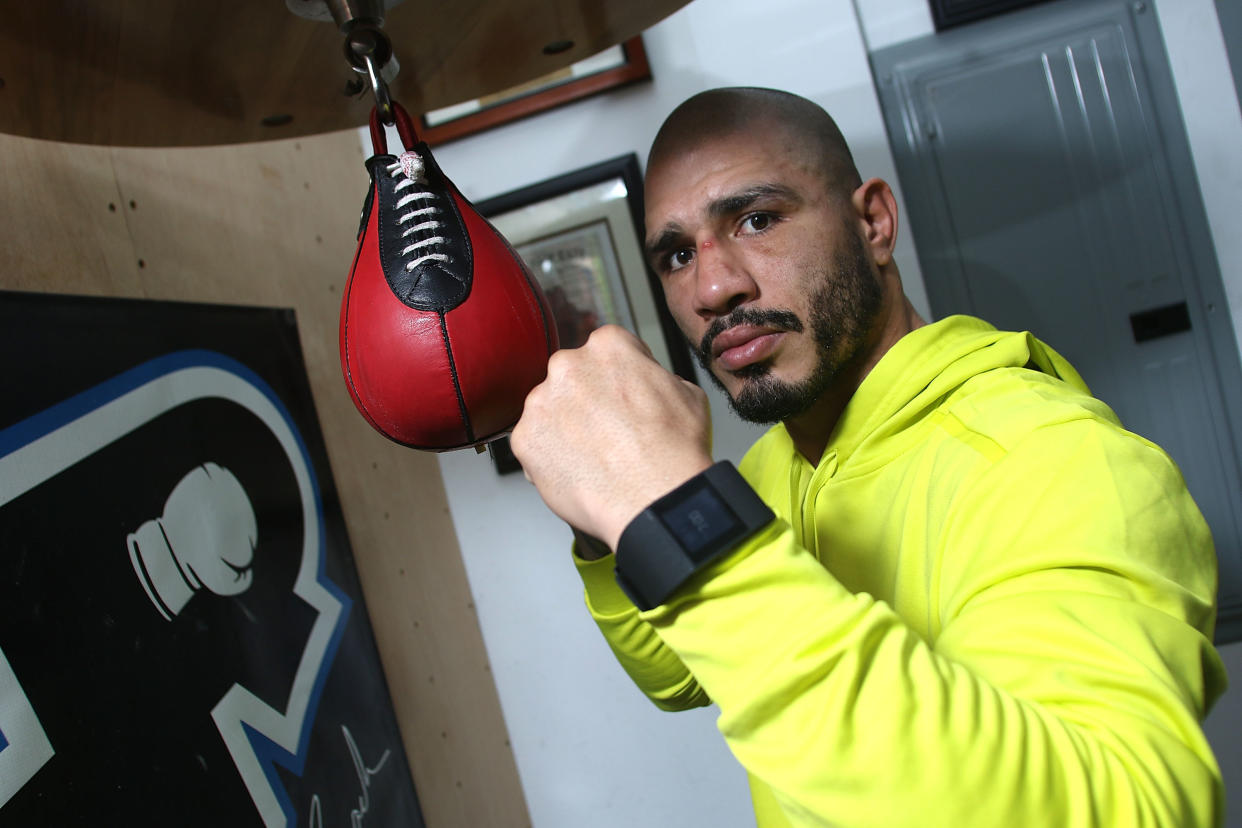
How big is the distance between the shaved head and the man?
0.92 feet

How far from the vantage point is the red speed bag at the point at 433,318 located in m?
0.63

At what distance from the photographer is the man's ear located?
3.25 feet

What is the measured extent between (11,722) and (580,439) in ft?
1.88

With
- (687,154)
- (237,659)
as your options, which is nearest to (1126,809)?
(687,154)

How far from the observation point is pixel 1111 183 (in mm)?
1376

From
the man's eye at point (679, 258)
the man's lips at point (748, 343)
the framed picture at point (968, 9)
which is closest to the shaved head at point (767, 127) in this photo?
the man's eye at point (679, 258)

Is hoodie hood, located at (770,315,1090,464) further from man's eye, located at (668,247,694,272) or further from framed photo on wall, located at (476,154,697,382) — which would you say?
framed photo on wall, located at (476,154,697,382)

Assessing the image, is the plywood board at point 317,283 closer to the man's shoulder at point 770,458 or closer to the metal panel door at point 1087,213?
the man's shoulder at point 770,458

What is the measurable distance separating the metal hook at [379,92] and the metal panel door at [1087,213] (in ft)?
3.51

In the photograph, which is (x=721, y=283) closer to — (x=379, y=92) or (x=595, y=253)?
(x=379, y=92)

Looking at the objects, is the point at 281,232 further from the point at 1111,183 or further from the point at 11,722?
the point at 1111,183

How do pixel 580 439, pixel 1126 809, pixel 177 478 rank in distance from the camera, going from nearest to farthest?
pixel 1126 809 < pixel 580 439 < pixel 177 478

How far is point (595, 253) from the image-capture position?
4.99 feet
